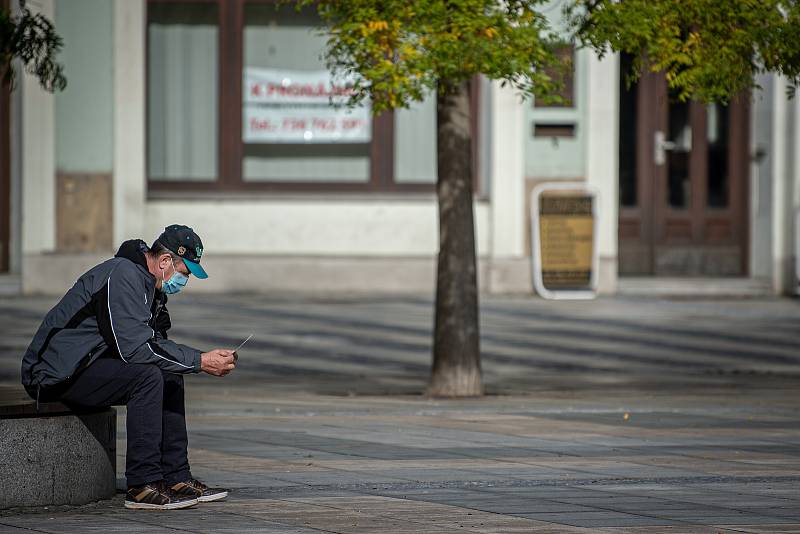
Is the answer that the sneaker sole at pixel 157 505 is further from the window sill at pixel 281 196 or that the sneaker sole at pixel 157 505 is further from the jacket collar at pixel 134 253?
the window sill at pixel 281 196

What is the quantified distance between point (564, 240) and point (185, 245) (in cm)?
1285

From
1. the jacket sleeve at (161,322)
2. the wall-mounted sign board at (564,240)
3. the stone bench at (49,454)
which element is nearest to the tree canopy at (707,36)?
the jacket sleeve at (161,322)

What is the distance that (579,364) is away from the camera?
46.7 ft

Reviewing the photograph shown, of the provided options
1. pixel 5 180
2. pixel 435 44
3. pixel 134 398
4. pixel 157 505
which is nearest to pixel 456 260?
pixel 435 44

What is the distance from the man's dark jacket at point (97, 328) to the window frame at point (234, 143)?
1320cm

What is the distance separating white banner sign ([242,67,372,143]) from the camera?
20.3 meters

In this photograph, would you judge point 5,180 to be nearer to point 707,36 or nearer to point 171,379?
point 707,36

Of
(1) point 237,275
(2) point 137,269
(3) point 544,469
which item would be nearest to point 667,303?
(1) point 237,275

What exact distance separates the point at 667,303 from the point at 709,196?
2731 millimetres

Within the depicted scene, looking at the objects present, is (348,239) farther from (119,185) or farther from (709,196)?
(709,196)

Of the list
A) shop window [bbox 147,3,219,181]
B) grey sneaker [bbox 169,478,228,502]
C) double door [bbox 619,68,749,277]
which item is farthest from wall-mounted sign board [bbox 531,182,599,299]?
grey sneaker [bbox 169,478,228,502]

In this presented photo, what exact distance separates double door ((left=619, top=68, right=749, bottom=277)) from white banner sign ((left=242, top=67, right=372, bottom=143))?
3.58 metres

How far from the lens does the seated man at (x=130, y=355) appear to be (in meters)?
7.05

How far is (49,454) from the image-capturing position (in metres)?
7.07
